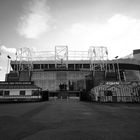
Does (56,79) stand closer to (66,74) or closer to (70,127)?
(66,74)

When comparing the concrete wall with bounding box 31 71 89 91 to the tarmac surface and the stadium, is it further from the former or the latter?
the tarmac surface

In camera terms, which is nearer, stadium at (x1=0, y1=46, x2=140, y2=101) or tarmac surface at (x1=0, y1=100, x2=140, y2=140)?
tarmac surface at (x1=0, y1=100, x2=140, y2=140)

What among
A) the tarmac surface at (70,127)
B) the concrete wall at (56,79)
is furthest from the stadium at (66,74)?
the tarmac surface at (70,127)

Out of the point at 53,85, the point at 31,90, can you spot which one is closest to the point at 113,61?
the point at 53,85

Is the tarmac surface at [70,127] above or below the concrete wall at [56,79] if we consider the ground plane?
below

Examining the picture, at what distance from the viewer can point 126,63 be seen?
72625 millimetres

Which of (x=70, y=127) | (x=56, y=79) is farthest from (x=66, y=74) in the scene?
(x=70, y=127)

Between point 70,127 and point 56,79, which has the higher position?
point 56,79

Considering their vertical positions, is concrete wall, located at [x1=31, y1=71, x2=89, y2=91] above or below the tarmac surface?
above

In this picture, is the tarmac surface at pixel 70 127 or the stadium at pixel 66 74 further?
the stadium at pixel 66 74

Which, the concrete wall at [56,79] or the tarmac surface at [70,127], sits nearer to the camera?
the tarmac surface at [70,127]

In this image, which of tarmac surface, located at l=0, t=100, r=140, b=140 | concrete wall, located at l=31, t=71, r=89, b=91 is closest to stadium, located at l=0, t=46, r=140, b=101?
concrete wall, located at l=31, t=71, r=89, b=91

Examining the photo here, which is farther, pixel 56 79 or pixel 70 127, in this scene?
pixel 56 79

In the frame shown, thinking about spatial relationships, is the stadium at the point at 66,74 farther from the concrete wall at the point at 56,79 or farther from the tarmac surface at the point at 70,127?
the tarmac surface at the point at 70,127
